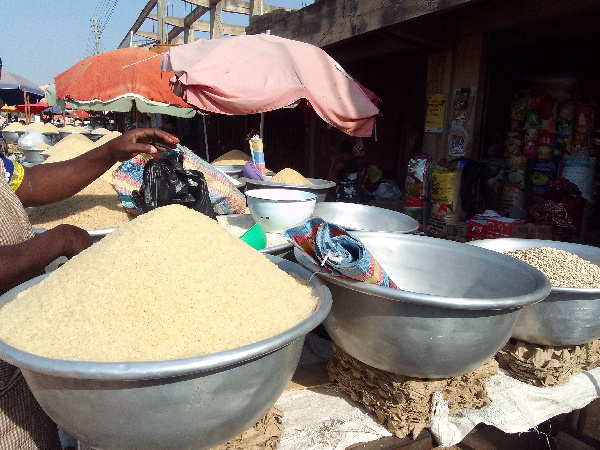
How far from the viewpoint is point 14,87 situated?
12195 millimetres

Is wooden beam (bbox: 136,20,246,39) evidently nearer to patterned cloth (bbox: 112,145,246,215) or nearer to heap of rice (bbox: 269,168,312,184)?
heap of rice (bbox: 269,168,312,184)

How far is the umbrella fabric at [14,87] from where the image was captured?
39.8 ft

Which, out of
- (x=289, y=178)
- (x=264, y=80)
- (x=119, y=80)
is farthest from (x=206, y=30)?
(x=289, y=178)

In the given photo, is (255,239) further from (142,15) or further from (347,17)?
(142,15)

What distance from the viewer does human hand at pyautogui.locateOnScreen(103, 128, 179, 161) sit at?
1288mm

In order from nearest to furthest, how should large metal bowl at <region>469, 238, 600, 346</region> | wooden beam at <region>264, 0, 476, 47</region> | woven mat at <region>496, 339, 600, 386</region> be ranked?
large metal bowl at <region>469, 238, 600, 346</region> < woven mat at <region>496, 339, 600, 386</region> < wooden beam at <region>264, 0, 476, 47</region>

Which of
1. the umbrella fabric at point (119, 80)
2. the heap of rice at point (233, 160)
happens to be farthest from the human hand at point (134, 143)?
the umbrella fabric at point (119, 80)

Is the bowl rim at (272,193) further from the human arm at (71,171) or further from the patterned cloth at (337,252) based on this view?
the patterned cloth at (337,252)

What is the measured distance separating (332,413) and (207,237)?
0.60m

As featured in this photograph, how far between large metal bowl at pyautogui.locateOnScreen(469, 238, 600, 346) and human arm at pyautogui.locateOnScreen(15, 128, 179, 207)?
4.03 feet

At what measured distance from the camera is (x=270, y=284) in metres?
0.75

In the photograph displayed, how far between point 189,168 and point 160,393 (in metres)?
1.63

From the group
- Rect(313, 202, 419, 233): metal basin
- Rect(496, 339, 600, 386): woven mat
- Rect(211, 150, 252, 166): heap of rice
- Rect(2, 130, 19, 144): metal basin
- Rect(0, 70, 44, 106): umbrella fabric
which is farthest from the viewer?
Rect(0, 70, 44, 106): umbrella fabric

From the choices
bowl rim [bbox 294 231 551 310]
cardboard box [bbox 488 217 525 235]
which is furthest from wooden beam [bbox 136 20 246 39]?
bowl rim [bbox 294 231 551 310]
